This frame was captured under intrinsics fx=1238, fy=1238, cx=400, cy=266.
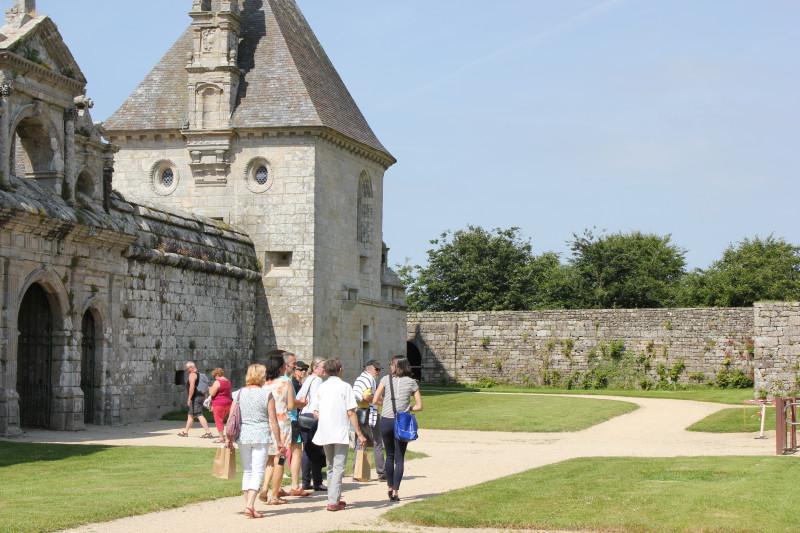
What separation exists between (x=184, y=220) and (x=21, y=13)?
25.1ft

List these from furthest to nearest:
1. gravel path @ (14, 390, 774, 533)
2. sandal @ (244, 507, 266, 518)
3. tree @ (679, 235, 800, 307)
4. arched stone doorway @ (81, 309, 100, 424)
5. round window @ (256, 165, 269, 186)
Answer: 1. tree @ (679, 235, 800, 307)
2. round window @ (256, 165, 269, 186)
3. arched stone doorway @ (81, 309, 100, 424)
4. sandal @ (244, 507, 266, 518)
5. gravel path @ (14, 390, 774, 533)

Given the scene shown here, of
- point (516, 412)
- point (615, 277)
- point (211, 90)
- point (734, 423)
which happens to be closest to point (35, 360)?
point (516, 412)

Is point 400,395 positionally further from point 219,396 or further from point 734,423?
point 734,423

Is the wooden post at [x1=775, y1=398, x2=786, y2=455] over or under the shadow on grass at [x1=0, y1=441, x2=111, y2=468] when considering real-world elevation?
over

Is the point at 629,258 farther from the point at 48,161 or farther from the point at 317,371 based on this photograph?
the point at 317,371

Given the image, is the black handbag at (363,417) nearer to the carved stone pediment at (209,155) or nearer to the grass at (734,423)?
the grass at (734,423)

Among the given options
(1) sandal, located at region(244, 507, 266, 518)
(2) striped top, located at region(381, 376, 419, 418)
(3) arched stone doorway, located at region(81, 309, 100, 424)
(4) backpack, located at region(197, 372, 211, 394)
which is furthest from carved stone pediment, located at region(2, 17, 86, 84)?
(1) sandal, located at region(244, 507, 266, 518)

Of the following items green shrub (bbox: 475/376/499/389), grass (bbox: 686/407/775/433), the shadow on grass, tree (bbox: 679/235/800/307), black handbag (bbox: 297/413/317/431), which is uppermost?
tree (bbox: 679/235/800/307)

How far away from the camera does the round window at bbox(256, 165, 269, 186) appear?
33594 millimetres

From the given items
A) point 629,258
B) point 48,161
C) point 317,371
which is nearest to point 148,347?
point 48,161

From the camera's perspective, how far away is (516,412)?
92.4 feet

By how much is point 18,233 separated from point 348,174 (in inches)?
612

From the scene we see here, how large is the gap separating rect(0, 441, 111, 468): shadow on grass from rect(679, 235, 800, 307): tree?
4428 centimetres

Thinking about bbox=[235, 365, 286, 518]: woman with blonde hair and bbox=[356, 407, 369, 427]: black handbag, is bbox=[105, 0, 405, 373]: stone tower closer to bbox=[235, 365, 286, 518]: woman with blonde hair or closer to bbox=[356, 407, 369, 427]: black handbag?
bbox=[356, 407, 369, 427]: black handbag
